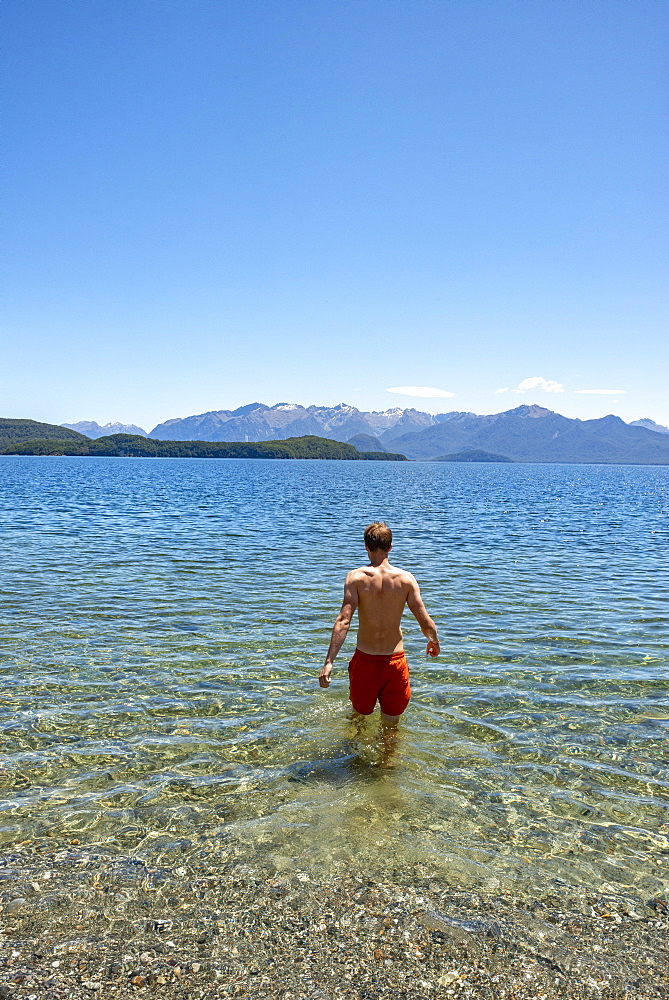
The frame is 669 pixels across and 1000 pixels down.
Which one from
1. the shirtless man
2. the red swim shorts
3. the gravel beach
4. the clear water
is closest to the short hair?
the shirtless man

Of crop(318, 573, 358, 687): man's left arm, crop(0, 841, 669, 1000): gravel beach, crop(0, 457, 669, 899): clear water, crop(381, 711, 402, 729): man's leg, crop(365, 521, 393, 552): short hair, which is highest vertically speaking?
crop(365, 521, 393, 552): short hair

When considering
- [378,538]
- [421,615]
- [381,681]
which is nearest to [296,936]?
[381,681]

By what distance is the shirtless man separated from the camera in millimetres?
8336

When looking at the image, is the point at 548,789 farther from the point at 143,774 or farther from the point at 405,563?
the point at 405,563

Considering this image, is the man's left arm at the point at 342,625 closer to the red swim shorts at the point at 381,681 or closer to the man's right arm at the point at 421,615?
the red swim shorts at the point at 381,681

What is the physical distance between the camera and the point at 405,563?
978 inches

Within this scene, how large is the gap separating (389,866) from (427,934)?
1.04m

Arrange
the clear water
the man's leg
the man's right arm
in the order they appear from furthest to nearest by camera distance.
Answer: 1. the man's leg
2. the man's right arm
3. the clear water

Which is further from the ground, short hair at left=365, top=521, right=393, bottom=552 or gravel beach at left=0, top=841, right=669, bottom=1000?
short hair at left=365, top=521, right=393, bottom=552

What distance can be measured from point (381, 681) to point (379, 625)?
0.94m

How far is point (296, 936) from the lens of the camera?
514 cm

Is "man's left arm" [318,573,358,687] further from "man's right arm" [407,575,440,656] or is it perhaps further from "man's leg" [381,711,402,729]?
"man's leg" [381,711,402,729]

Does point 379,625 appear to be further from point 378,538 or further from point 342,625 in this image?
point 378,538

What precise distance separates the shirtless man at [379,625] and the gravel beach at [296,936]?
9.36 ft
